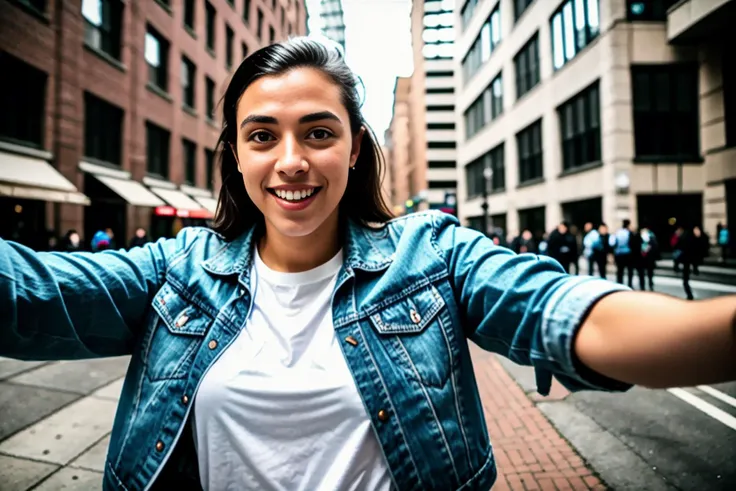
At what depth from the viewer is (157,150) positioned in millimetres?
17234

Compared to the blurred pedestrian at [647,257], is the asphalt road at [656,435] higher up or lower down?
lower down

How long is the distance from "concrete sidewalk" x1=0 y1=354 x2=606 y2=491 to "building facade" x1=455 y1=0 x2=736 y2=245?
36.9 feet

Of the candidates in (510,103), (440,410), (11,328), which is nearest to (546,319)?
(440,410)

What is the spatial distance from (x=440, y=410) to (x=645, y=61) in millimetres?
16711

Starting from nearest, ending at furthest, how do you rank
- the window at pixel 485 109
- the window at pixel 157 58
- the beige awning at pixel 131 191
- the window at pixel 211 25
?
the beige awning at pixel 131 191
the window at pixel 157 58
the window at pixel 211 25
the window at pixel 485 109

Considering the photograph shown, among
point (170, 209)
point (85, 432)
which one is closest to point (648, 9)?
point (85, 432)

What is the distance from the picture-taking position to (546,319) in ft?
3.18

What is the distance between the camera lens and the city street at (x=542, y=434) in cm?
281

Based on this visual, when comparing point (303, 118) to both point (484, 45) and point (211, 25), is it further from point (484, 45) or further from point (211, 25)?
point (484, 45)

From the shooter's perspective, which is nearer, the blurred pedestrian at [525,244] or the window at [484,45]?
the blurred pedestrian at [525,244]

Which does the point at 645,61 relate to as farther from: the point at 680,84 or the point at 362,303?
the point at 362,303

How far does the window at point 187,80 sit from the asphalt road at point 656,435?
19.4 meters

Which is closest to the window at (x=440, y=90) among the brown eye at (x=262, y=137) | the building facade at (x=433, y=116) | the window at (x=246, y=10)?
the building facade at (x=433, y=116)

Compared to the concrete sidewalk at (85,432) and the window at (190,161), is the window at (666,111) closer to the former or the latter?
the concrete sidewalk at (85,432)
